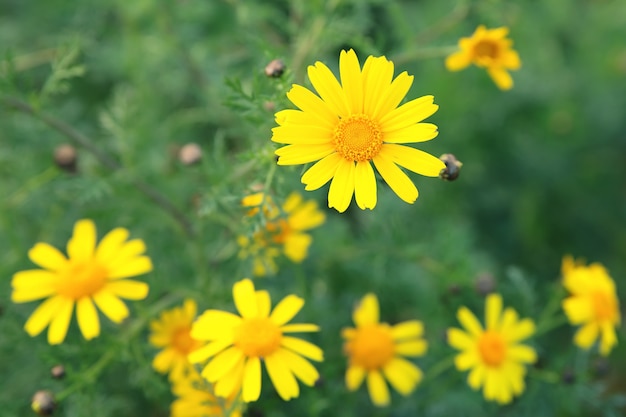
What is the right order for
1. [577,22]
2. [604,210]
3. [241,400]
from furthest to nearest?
[577,22], [604,210], [241,400]

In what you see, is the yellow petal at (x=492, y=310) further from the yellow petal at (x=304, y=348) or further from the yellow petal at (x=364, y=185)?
the yellow petal at (x=364, y=185)

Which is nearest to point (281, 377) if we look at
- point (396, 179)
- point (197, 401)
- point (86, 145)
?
point (197, 401)

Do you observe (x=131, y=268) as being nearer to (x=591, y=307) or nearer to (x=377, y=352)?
(x=377, y=352)

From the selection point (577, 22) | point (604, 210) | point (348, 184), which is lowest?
point (348, 184)

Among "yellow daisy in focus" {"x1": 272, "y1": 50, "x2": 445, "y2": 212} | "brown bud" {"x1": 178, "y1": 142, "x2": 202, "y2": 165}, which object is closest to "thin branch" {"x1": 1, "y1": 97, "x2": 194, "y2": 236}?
"brown bud" {"x1": 178, "y1": 142, "x2": 202, "y2": 165}

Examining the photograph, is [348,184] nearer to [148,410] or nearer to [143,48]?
[148,410]

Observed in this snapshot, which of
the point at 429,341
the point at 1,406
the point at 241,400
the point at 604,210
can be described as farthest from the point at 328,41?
the point at 604,210

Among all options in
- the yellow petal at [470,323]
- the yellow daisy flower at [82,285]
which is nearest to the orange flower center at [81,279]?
the yellow daisy flower at [82,285]
